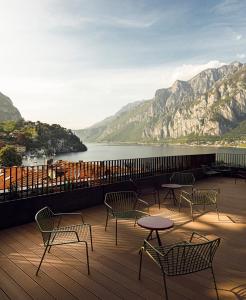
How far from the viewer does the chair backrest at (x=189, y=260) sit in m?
3.02

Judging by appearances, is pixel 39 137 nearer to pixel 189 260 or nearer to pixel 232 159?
pixel 232 159

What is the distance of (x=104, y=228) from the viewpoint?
5922 millimetres

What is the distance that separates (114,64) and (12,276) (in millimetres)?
19751

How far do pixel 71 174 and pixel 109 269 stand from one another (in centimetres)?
439

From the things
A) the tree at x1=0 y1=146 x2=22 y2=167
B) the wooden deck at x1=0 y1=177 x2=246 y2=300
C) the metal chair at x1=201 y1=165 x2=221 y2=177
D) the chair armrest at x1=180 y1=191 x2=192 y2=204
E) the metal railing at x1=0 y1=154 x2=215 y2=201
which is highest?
the metal railing at x1=0 y1=154 x2=215 y2=201

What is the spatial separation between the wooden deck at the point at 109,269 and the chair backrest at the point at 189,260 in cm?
46

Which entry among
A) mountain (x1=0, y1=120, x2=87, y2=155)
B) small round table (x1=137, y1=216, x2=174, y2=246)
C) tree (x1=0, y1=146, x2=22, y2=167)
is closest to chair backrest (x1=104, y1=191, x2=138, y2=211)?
small round table (x1=137, y1=216, x2=174, y2=246)

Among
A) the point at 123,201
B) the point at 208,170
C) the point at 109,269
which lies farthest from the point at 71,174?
the point at 208,170

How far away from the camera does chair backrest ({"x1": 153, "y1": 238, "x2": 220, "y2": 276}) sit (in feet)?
9.91

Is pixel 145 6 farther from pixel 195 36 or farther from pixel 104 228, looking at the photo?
pixel 104 228

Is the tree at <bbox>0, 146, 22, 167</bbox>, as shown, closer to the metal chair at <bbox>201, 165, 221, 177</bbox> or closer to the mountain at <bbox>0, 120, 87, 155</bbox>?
the mountain at <bbox>0, 120, 87, 155</bbox>

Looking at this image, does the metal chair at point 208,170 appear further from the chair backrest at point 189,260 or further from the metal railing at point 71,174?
the chair backrest at point 189,260

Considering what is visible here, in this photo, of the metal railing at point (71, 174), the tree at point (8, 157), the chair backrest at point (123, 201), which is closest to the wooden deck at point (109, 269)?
the chair backrest at point (123, 201)

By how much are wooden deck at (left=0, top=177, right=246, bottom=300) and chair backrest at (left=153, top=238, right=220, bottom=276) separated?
465 millimetres
